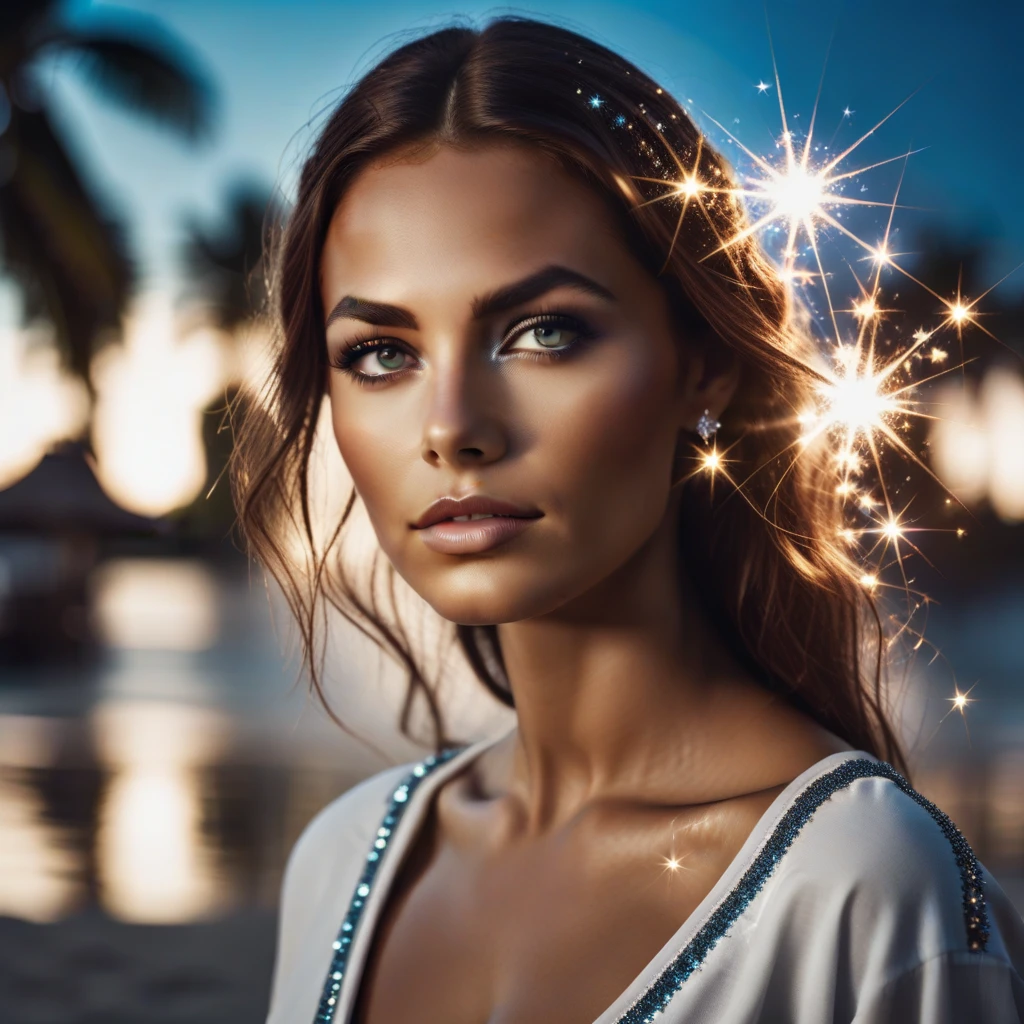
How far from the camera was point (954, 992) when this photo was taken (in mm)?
939

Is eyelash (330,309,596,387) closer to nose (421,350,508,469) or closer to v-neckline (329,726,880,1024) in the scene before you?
nose (421,350,508,469)

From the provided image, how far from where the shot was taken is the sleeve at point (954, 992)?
938mm

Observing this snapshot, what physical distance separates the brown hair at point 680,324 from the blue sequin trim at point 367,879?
0.25 metres

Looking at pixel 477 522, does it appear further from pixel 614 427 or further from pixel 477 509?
pixel 614 427

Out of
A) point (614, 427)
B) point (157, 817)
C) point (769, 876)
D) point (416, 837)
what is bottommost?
point (769, 876)

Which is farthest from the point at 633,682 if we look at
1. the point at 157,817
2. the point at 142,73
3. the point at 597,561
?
the point at 142,73

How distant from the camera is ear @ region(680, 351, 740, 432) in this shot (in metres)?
1.18

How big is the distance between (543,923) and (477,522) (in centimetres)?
44

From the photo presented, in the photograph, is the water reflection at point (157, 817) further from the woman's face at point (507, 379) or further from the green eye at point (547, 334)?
the green eye at point (547, 334)

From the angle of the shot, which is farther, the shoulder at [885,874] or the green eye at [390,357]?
the green eye at [390,357]

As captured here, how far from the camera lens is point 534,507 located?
41.3 inches

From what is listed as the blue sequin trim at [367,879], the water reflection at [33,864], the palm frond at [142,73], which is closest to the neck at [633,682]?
the blue sequin trim at [367,879]

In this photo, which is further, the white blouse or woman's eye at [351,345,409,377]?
woman's eye at [351,345,409,377]

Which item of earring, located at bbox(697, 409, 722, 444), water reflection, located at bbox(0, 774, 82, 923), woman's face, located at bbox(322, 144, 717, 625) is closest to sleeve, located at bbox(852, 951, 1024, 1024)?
woman's face, located at bbox(322, 144, 717, 625)
